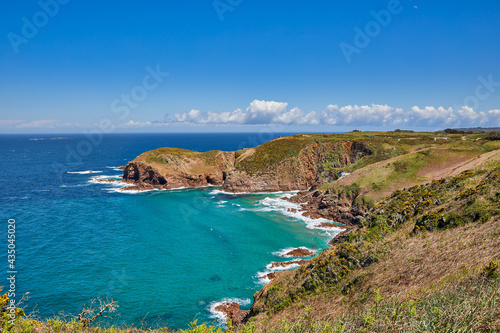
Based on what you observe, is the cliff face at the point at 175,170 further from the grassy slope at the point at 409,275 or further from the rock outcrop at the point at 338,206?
the grassy slope at the point at 409,275

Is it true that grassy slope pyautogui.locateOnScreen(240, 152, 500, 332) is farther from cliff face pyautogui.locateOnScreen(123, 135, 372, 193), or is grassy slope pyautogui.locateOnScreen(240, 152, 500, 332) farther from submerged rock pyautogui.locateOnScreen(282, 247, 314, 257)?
cliff face pyautogui.locateOnScreen(123, 135, 372, 193)

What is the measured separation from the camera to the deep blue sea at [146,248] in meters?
26.9

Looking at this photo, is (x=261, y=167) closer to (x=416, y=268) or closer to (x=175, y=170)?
(x=175, y=170)

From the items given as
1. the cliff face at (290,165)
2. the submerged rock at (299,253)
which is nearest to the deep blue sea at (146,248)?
the submerged rock at (299,253)

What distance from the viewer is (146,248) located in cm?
3856

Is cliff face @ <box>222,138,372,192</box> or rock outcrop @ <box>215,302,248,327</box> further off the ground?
cliff face @ <box>222,138,372,192</box>

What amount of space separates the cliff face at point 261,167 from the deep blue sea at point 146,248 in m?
10.3

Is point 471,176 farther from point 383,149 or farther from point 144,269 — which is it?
point 383,149

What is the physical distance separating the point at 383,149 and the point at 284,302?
2963 inches

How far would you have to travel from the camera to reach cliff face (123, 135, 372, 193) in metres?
80.2

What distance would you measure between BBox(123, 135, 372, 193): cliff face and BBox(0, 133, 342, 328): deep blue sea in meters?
10.3

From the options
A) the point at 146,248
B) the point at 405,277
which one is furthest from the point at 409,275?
the point at 146,248

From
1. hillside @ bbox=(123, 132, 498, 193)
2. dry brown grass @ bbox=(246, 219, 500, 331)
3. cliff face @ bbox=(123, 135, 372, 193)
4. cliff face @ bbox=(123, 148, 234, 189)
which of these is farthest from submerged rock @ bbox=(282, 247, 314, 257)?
cliff face @ bbox=(123, 148, 234, 189)

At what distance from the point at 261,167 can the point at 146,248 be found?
49882 millimetres
